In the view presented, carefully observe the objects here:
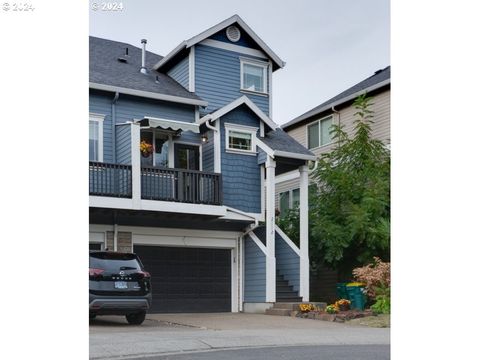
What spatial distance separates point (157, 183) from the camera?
47.2ft

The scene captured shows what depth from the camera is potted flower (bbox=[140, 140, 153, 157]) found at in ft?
49.6

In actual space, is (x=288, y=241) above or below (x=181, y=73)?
below

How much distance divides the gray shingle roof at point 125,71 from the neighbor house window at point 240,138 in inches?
42.0

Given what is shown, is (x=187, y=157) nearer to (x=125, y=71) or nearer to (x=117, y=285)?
(x=125, y=71)

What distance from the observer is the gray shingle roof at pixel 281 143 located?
52.4ft

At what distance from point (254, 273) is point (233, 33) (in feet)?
18.7

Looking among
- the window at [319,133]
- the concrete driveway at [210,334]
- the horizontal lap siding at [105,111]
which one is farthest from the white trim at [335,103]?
the concrete driveway at [210,334]

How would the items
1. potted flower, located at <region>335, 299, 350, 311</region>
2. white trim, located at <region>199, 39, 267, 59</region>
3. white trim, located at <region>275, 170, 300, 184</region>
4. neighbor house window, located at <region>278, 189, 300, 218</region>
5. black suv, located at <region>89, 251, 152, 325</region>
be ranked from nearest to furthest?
black suv, located at <region>89, 251, 152, 325</region> < potted flower, located at <region>335, 299, 350, 311</region> < white trim, located at <region>199, 39, 267, 59</region> < white trim, located at <region>275, 170, 300, 184</region> < neighbor house window, located at <region>278, 189, 300, 218</region>

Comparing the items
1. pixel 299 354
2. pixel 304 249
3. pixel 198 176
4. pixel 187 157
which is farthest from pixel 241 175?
pixel 299 354

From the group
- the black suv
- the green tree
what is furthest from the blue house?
the black suv

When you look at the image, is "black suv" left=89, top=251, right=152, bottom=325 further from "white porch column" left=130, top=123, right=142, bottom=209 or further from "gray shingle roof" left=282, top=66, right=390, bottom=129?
"gray shingle roof" left=282, top=66, right=390, bottom=129

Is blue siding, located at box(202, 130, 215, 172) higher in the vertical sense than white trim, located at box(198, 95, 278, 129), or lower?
lower

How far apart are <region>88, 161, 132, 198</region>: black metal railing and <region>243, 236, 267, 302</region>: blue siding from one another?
132 inches
